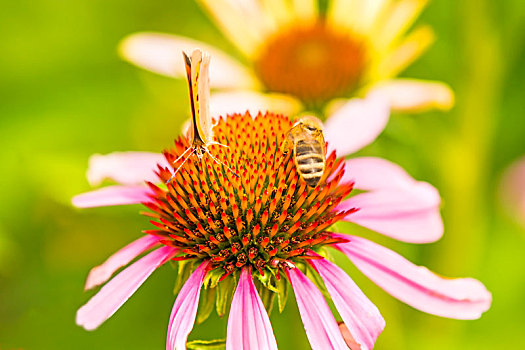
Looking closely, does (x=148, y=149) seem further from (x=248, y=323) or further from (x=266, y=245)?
(x=248, y=323)

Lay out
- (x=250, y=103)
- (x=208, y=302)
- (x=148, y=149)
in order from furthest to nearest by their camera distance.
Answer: (x=148, y=149) → (x=250, y=103) → (x=208, y=302)

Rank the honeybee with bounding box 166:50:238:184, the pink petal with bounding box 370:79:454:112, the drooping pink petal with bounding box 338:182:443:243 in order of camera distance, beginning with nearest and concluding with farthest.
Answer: the honeybee with bounding box 166:50:238:184 < the drooping pink petal with bounding box 338:182:443:243 < the pink petal with bounding box 370:79:454:112

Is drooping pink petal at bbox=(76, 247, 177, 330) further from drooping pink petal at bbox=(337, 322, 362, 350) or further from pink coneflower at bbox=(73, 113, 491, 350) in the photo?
drooping pink petal at bbox=(337, 322, 362, 350)

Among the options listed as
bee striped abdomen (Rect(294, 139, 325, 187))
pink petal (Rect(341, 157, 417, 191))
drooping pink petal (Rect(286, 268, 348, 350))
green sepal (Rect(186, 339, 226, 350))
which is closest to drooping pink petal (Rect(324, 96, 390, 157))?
pink petal (Rect(341, 157, 417, 191))

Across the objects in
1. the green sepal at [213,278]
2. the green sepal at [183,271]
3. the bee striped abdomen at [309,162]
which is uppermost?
the bee striped abdomen at [309,162]

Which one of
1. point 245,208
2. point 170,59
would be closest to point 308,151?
point 245,208


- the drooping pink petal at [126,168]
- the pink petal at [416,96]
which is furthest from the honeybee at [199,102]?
the pink petal at [416,96]

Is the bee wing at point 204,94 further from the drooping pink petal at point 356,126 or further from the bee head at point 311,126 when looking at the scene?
the drooping pink petal at point 356,126
